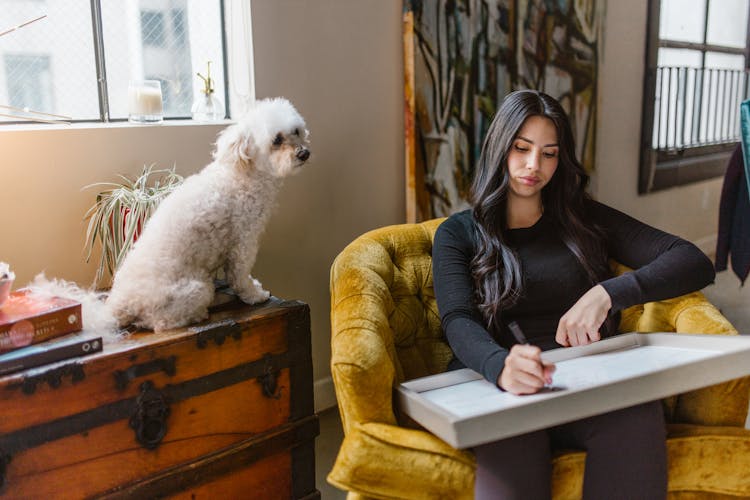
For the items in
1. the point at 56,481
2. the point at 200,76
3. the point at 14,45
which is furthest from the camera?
the point at 200,76

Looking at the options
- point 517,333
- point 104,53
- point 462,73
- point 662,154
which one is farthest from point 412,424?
point 662,154

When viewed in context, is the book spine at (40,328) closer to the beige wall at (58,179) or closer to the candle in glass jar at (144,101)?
the beige wall at (58,179)

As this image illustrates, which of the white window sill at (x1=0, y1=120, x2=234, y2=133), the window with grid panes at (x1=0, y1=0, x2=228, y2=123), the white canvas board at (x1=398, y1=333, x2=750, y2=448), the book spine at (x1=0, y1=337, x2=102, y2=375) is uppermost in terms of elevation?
the window with grid panes at (x1=0, y1=0, x2=228, y2=123)

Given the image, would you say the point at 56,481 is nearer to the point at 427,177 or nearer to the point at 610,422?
the point at 610,422

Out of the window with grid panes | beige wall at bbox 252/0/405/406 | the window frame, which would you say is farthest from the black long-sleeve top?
the window frame

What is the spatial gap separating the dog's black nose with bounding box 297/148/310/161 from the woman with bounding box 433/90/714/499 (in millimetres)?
365

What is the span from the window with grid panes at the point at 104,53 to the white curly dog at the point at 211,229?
54cm

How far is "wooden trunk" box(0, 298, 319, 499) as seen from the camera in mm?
1199

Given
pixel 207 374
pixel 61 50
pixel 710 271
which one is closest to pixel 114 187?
pixel 61 50

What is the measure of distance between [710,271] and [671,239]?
0.11 m

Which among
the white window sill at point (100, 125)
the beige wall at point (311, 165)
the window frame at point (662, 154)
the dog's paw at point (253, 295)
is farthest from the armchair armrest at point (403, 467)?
the window frame at point (662, 154)

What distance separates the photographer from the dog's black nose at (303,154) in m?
1.50

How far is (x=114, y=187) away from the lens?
67.9 inches

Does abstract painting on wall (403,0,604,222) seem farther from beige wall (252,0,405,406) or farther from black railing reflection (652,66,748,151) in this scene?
black railing reflection (652,66,748,151)
